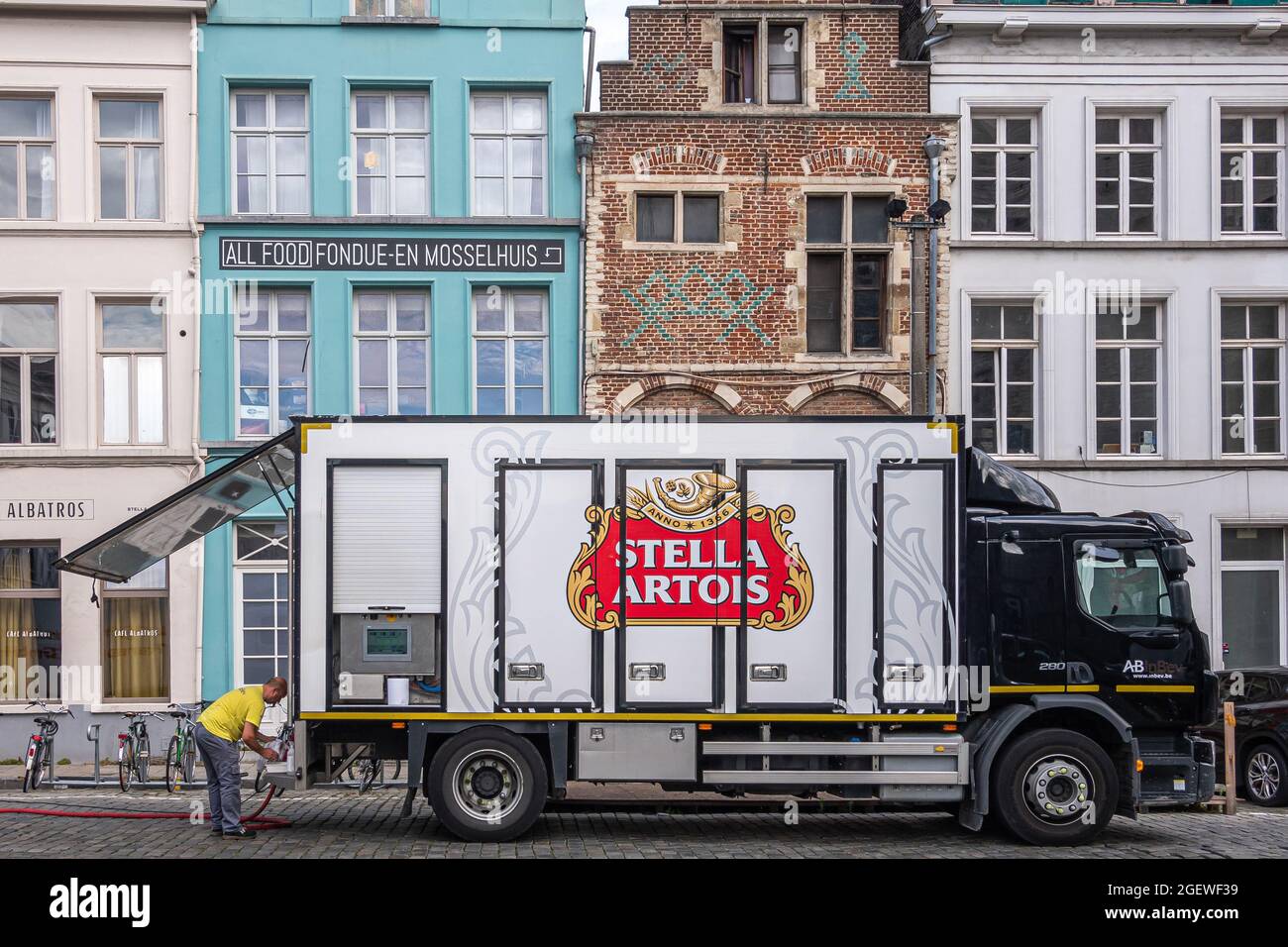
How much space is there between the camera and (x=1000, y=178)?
1972cm

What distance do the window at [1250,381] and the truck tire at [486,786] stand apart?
13689mm

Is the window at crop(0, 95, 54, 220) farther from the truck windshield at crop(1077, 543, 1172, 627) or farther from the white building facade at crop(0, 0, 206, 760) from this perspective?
the truck windshield at crop(1077, 543, 1172, 627)

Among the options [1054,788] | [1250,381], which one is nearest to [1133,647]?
[1054,788]

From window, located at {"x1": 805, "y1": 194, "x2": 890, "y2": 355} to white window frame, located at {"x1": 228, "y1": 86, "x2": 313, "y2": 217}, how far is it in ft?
24.4

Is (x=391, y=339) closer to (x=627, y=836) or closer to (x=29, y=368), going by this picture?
(x=29, y=368)

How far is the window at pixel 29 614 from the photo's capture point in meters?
18.2

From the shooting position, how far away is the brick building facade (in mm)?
19000

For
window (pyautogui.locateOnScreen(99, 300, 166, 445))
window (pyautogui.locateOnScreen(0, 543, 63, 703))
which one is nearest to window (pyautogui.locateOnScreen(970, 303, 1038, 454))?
window (pyautogui.locateOnScreen(99, 300, 166, 445))

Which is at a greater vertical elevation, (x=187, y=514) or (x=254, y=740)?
(x=187, y=514)

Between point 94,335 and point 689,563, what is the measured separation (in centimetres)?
1179

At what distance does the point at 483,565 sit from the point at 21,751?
10.8 m

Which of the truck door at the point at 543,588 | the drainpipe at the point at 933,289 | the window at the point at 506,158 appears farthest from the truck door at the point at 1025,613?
the window at the point at 506,158

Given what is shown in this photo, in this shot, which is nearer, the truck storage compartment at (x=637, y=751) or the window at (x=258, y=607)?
the truck storage compartment at (x=637, y=751)

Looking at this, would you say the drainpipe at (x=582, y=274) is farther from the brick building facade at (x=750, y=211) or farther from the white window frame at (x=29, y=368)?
the white window frame at (x=29, y=368)
